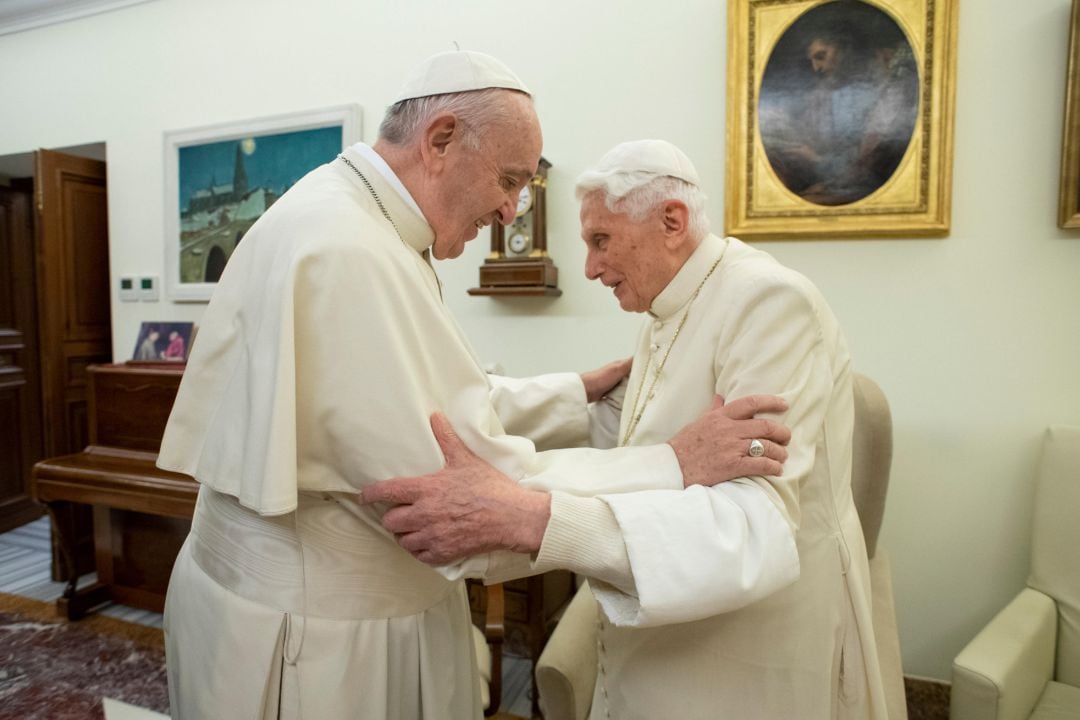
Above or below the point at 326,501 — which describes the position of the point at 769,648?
below

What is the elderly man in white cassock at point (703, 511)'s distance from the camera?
97 cm

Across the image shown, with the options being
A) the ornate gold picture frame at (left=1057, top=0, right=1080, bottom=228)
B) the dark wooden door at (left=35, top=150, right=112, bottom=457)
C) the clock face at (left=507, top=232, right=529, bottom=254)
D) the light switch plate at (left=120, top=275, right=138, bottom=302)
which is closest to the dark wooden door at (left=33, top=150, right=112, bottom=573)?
the dark wooden door at (left=35, top=150, right=112, bottom=457)

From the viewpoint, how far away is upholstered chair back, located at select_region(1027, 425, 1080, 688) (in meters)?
2.21

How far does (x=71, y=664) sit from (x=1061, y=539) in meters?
4.12

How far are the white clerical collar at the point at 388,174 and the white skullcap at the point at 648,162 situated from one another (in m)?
0.41

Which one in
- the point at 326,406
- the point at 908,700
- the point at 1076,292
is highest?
the point at 1076,292

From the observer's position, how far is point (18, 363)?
4926 millimetres

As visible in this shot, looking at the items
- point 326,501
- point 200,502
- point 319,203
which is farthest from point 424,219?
point 200,502

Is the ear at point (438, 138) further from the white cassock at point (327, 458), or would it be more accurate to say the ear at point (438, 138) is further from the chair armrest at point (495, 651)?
the chair armrest at point (495, 651)

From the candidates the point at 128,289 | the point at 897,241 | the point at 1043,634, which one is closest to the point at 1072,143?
the point at 897,241

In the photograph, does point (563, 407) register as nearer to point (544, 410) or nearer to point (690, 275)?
point (544, 410)

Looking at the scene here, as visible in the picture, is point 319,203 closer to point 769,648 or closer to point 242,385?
point 242,385

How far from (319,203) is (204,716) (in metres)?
→ 0.87

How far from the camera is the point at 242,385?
1013 mm
